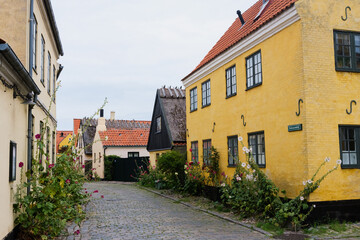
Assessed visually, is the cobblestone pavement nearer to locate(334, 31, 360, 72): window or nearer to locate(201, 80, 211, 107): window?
locate(201, 80, 211, 107): window

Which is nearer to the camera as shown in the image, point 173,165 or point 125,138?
point 173,165

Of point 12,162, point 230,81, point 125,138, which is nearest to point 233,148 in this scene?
point 230,81

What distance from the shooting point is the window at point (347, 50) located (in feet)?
31.4

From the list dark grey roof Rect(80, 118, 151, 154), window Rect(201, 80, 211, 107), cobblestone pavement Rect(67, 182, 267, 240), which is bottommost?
cobblestone pavement Rect(67, 182, 267, 240)

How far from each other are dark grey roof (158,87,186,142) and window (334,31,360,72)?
13.3 metres

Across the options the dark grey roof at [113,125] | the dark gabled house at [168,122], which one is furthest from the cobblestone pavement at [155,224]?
the dark grey roof at [113,125]

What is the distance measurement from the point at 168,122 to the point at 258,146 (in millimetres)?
11909

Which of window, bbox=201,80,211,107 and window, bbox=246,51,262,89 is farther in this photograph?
window, bbox=201,80,211,107

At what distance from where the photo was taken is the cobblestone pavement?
28.3 ft

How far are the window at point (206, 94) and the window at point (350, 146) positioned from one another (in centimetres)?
688

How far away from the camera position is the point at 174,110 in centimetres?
2381

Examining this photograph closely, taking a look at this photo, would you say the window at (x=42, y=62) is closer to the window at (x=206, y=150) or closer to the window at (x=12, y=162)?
the window at (x=12, y=162)

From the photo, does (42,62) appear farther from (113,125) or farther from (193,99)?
(113,125)

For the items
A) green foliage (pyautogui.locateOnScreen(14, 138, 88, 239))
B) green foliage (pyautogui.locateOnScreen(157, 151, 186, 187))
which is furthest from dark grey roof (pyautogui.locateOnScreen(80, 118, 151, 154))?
green foliage (pyautogui.locateOnScreen(14, 138, 88, 239))
